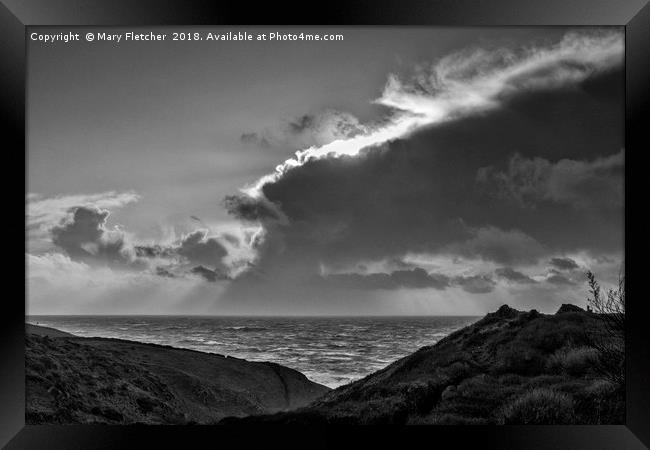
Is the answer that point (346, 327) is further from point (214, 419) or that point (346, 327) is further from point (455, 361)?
point (214, 419)

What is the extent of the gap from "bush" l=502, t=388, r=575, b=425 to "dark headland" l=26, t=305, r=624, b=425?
13 mm

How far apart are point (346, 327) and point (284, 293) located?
1463 millimetres

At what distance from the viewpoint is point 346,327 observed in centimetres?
934

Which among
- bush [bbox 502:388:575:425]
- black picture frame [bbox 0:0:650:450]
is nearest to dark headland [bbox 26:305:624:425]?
bush [bbox 502:388:575:425]

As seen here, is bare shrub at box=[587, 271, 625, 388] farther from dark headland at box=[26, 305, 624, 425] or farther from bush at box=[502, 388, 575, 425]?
bush at box=[502, 388, 575, 425]

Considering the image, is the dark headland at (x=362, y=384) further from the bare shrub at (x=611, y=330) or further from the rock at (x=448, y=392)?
the bare shrub at (x=611, y=330)

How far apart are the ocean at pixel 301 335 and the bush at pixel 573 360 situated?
169cm

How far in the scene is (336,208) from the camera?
8734 millimetres

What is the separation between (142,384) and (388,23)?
6.56 meters

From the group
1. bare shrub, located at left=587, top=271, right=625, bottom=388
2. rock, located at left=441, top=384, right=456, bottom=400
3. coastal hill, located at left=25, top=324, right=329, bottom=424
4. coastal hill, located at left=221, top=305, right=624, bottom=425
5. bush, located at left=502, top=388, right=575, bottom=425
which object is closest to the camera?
bush, located at left=502, top=388, right=575, bottom=425

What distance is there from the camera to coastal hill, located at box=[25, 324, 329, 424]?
22.8ft

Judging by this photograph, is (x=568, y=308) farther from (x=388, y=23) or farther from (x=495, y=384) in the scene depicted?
(x=388, y=23)

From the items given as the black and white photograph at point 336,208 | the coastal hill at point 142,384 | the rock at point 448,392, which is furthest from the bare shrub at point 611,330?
the coastal hill at point 142,384

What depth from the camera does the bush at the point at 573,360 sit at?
7.23m
